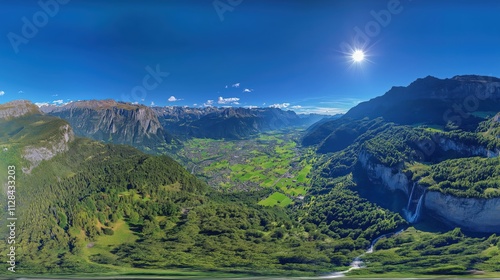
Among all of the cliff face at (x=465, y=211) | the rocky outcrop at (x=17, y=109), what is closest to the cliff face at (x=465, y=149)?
the cliff face at (x=465, y=211)

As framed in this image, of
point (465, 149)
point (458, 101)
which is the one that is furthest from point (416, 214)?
point (458, 101)

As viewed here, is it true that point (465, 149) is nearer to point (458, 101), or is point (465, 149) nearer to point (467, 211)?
point (467, 211)

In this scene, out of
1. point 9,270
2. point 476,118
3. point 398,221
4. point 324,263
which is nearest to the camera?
point 9,270

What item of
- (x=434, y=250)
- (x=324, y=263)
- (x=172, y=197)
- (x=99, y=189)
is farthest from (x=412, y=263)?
(x=99, y=189)

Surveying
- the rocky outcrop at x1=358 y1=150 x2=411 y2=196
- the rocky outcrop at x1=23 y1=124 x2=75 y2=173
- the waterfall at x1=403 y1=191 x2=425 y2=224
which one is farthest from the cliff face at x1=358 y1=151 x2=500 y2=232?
the rocky outcrop at x1=23 y1=124 x2=75 y2=173

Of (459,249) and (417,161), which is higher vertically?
(417,161)

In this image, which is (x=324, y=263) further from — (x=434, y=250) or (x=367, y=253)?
(x=434, y=250)
